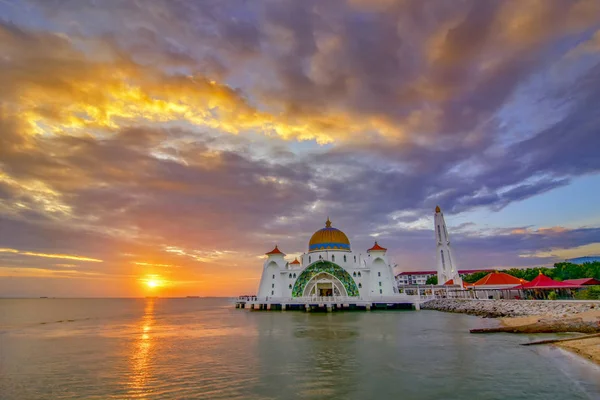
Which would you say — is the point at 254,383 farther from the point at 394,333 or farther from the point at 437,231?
the point at 437,231

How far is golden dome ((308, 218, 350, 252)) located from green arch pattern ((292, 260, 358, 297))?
3.65 m

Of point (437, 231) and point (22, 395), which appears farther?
point (437, 231)

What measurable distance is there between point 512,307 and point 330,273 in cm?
2350

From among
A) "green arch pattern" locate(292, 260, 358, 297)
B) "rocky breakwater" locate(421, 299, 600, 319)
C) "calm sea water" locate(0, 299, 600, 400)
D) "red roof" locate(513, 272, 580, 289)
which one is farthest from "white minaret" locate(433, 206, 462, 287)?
"calm sea water" locate(0, 299, 600, 400)

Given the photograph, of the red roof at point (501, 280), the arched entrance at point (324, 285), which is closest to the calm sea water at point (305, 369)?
the arched entrance at point (324, 285)

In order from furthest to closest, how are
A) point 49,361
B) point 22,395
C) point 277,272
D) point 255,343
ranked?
1. point 277,272
2. point 255,343
3. point 49,361
4. point 22,395

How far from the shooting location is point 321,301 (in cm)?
4931

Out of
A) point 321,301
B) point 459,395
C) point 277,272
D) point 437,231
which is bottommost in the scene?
point 459,395

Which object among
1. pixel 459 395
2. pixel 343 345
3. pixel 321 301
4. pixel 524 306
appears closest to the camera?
pixel 459 395

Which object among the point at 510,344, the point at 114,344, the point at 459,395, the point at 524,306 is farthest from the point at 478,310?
the point at 114,344

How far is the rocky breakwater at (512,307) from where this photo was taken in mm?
27109

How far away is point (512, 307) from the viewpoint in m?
35.8

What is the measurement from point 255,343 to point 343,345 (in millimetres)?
5724

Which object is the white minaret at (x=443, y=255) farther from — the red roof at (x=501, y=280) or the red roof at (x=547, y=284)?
the red roof at (x=547, y=284)
